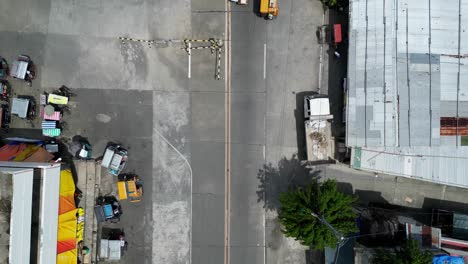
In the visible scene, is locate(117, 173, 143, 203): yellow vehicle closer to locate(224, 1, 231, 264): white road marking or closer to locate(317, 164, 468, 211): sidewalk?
locate(224, 1, 231, 264): white road marking

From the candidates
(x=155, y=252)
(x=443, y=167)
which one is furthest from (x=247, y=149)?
(x=443, y=167)

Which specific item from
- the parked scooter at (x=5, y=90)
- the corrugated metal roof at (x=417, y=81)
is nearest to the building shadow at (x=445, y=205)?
the corrugated metal roof at (x=417, y=81)

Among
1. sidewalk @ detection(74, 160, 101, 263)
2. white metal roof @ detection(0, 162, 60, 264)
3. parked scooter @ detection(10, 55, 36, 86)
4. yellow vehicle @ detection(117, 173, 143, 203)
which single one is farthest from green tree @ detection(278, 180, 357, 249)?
parked scooter @ detection(10, 55, 36, 86)

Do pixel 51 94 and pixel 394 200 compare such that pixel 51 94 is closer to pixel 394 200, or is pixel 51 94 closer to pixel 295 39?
pixel 295 39

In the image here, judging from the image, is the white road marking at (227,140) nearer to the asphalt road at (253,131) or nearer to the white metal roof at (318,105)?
the asphalt road at (253,131)

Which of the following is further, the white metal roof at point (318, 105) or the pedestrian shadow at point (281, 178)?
the pedestrian shadow at point (281, 178)
